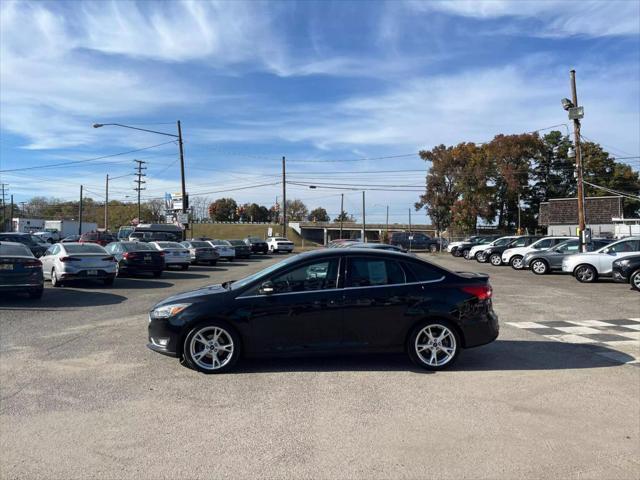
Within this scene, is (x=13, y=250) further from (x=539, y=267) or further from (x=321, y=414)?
(x=539, y=267)

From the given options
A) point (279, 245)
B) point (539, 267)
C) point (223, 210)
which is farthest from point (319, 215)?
point (539, 267)

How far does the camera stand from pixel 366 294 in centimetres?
648

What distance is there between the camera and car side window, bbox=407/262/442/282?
22.1ft

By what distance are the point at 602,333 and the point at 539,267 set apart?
14574 mm

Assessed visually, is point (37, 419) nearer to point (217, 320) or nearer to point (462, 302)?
point (217, 320)


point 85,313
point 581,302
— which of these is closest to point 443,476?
point 85,313

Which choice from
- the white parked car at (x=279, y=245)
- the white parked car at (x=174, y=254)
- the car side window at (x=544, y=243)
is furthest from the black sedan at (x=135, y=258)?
the white parked car at (x=279, y=245)

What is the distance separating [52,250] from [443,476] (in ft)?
52.5

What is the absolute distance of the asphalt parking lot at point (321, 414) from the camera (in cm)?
398

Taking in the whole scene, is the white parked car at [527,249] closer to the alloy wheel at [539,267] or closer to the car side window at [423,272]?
the alloy wheel at [539,267]

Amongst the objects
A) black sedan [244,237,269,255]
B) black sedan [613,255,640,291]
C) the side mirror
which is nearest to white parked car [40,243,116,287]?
the side mirror

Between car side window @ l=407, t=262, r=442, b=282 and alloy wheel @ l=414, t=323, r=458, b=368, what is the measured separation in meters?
0.60

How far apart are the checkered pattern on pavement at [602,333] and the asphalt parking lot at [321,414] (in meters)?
0.08

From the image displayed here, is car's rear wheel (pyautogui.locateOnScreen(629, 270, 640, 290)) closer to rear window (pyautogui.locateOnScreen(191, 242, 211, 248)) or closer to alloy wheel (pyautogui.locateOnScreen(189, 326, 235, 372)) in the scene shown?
alloy wheel (pyautogui.locateOnScreen(189, 326, 235, 372))
